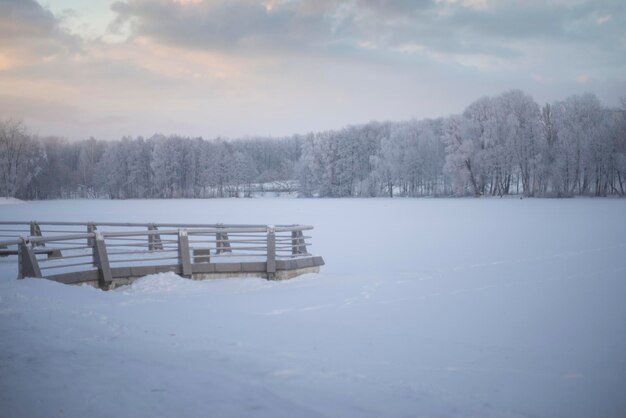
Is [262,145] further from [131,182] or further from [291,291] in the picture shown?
[291,291]

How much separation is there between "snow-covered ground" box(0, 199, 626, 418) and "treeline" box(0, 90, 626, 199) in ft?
191

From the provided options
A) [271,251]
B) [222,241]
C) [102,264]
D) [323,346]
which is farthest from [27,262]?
[323,346]

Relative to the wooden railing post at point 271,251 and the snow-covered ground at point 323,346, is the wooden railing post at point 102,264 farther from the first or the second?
the wooden railing post at point 271,251

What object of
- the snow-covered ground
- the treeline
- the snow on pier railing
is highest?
the treeline

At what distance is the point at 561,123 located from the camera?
68.4 meters

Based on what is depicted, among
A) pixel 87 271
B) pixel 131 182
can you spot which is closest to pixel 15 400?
pixel 87 271

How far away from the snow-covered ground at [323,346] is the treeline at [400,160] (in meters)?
58.1

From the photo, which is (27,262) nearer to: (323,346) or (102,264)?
(102,264)

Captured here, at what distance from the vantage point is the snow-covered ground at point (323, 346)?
536 cm

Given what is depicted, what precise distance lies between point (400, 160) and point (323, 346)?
79620 millimetres

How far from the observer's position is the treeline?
2606 inches

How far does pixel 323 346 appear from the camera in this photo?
25.0ft

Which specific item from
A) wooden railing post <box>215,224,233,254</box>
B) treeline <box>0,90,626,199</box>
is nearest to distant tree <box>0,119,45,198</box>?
treeline <box>0,90,626,199</box>

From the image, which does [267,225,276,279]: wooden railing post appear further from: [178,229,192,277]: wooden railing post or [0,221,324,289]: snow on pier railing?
[178,229,192,277]: wooden railing post
